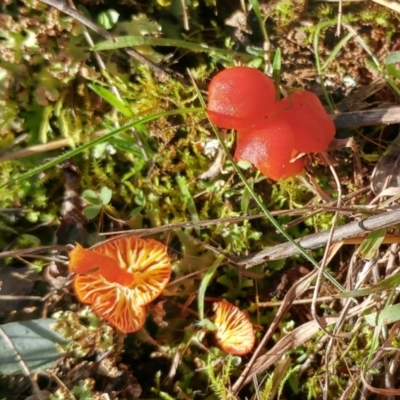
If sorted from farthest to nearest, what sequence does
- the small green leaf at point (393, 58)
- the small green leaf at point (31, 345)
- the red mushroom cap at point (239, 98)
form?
the small green leaf at point (31, 345) < the small green leaf at point (393, 58) < the red mushroom cap at point (239, 98)

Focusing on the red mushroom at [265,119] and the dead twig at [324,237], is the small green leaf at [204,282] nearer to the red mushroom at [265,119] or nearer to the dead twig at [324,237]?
the dead twig at [324,237]

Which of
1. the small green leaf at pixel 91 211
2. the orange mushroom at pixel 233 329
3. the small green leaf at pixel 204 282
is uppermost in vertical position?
the small green leaf at pixel 91 211

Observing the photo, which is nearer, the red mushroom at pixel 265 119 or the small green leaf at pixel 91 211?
the red mushroom at pixel 265 119

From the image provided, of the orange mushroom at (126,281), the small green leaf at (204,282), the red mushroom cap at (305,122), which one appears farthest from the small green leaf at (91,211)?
the red mushroom cap at (305,122)

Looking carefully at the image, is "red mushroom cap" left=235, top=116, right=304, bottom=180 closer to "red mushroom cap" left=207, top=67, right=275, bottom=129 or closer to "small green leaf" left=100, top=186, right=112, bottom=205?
"red mushroom cap" left=207, top=67, right=275, bottom=129

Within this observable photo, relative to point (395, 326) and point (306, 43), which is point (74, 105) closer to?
point (306, 43)

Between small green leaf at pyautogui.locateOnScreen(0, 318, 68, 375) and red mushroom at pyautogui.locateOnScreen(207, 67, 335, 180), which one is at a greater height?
red mushroom at pyautogui.locateOnScreen(207, 67, 335, 180)

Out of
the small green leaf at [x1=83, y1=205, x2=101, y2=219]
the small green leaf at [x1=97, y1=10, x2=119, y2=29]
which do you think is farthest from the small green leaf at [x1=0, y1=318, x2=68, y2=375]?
the small green leaf at [x1=97, y1=10, x2=119, y2=29]

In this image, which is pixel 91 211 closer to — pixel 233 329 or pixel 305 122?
pixel 233 329
